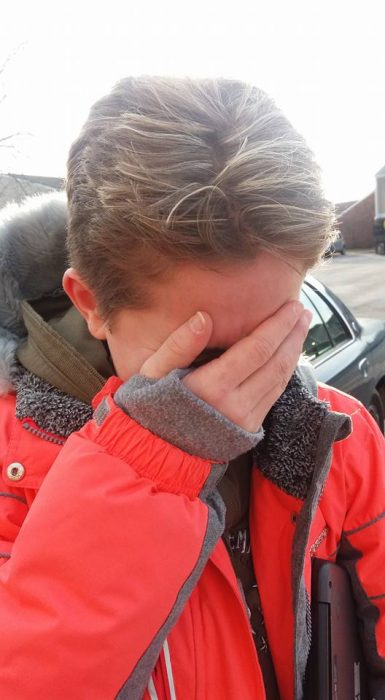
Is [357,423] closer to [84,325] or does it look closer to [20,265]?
[84,325]

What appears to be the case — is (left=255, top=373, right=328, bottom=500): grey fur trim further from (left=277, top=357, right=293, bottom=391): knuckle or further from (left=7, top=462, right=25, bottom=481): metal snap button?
(left=7, top=462, right=25, bottom=481): metal snap button

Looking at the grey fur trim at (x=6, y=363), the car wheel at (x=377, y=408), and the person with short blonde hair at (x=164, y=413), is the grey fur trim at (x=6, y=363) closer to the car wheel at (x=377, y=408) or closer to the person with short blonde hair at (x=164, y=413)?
the person with short blonde hair at (x=164, y=413)

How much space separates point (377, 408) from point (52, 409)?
3.26 meters

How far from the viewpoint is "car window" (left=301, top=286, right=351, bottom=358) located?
3.05 meters

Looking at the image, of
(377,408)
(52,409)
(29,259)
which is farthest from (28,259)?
(377,408)

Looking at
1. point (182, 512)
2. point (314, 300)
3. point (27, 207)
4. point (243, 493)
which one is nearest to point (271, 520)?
point (243, 493)

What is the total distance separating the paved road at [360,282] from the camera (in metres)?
11.5

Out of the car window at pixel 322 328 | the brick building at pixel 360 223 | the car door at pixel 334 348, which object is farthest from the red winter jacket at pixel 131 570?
the brick building at pixel 360 223

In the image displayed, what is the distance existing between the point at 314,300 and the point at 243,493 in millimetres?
2364

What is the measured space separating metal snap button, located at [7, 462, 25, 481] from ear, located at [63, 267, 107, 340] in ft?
0.92

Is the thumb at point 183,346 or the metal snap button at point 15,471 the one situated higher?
the thumb at point 183,346

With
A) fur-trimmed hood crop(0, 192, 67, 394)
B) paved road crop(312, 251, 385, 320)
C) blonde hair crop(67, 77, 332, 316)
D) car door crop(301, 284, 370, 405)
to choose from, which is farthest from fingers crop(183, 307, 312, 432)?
paved road crop(312, 251, 385, 320)

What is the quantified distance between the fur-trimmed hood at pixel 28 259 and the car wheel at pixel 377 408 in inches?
112

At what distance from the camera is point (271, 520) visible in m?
1.08
